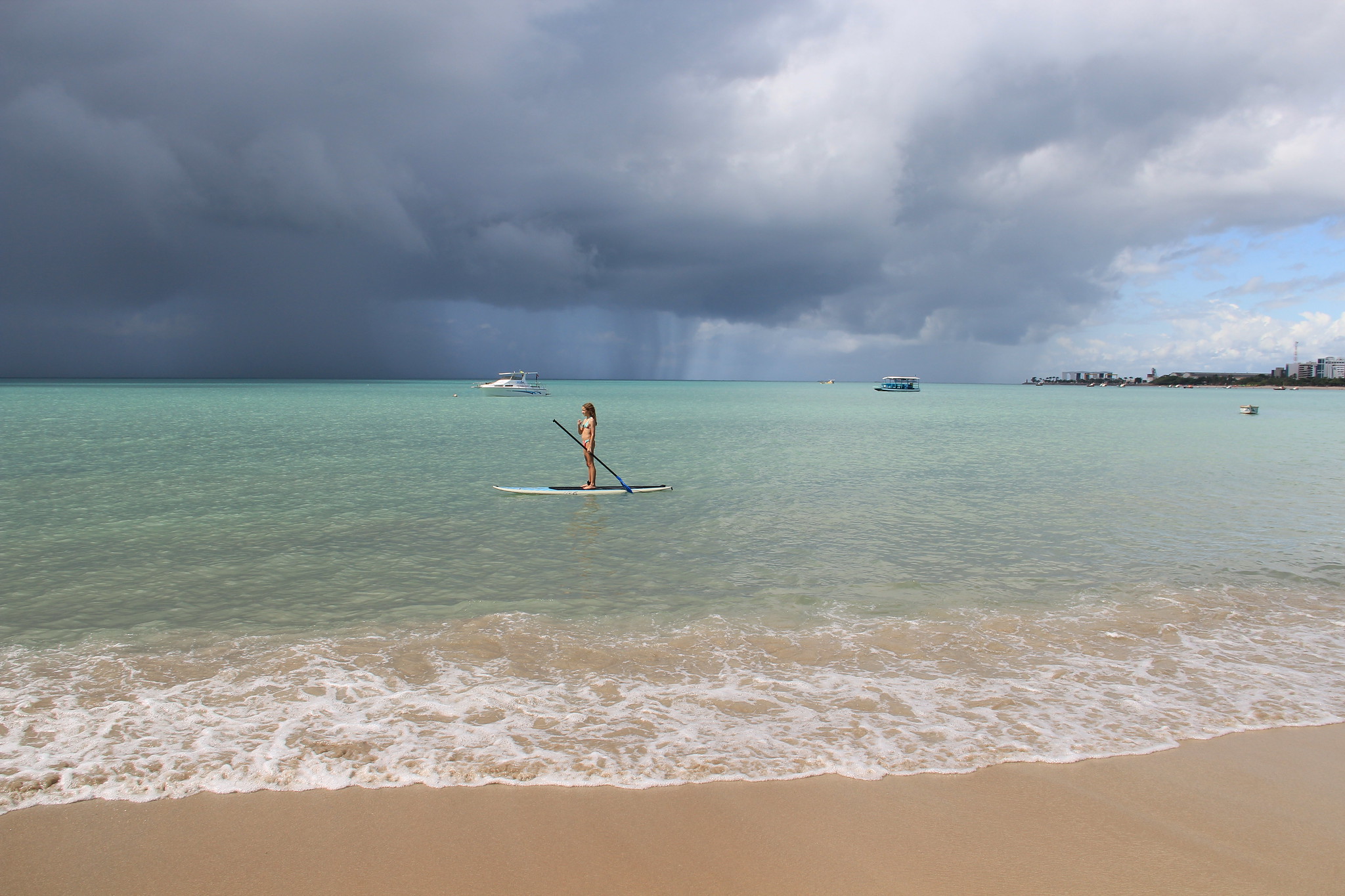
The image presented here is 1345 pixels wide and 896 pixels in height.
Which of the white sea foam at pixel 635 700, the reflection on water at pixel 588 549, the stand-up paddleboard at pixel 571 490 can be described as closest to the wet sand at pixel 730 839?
the white sea foam at pixel 635 700

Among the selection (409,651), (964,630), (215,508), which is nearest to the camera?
(409,651)

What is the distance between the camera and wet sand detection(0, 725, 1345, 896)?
4.49m

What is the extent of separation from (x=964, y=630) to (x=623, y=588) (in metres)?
5.01

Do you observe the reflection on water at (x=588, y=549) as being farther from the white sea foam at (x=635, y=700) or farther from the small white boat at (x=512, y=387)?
the small white boat at (x=512, y=387)

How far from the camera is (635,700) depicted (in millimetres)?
7152

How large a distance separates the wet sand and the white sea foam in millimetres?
292

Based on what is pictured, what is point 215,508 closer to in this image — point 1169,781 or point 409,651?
point 409,651

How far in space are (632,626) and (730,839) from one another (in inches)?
187

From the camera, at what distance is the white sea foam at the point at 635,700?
583 cm

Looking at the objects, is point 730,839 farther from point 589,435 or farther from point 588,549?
point 589,435

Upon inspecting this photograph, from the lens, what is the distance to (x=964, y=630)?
9.38m

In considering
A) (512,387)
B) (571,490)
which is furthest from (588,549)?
(512,387)

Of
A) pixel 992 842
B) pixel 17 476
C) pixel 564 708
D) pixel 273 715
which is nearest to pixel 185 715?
pixel 273 715

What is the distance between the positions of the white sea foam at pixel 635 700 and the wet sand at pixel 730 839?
292mm
